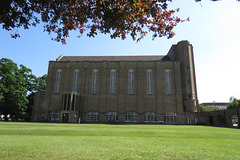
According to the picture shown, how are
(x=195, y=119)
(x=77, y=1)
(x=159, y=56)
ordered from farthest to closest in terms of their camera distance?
1. (x=159, y=56)
2. (x=195, y=119)
3. (x=77, y=1)

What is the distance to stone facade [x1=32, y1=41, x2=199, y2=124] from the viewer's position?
41.8m

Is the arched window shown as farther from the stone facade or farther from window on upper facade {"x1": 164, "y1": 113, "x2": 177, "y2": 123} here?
window on upper facade {"x1": 164, "y1": 113, "x2": 177, "y2": 123}

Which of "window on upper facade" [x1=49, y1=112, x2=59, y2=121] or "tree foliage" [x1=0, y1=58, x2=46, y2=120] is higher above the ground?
"tree foliage" [x1=0, y1=58, x2=46, y2=120]

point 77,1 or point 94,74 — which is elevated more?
point 94,74

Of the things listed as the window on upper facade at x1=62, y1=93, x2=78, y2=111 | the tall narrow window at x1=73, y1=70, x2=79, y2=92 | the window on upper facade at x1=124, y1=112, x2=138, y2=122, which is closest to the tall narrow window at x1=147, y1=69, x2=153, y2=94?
the window on upper facade at x1=124, y1=112, x2=138, y2=122

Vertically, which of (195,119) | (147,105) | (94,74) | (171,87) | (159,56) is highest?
(159,56)

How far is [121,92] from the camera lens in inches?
1724

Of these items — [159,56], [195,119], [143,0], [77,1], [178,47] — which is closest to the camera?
[143,0]

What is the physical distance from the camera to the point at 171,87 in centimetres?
4341

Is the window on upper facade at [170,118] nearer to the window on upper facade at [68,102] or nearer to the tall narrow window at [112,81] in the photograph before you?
the tall narrow window at [112,81]

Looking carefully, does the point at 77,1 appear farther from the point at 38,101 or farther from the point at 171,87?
the point at 38,101

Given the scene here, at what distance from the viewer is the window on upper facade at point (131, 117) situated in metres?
42.2

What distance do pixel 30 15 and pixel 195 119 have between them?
43.1m

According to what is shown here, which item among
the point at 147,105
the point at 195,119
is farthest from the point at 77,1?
the point at 195,119
